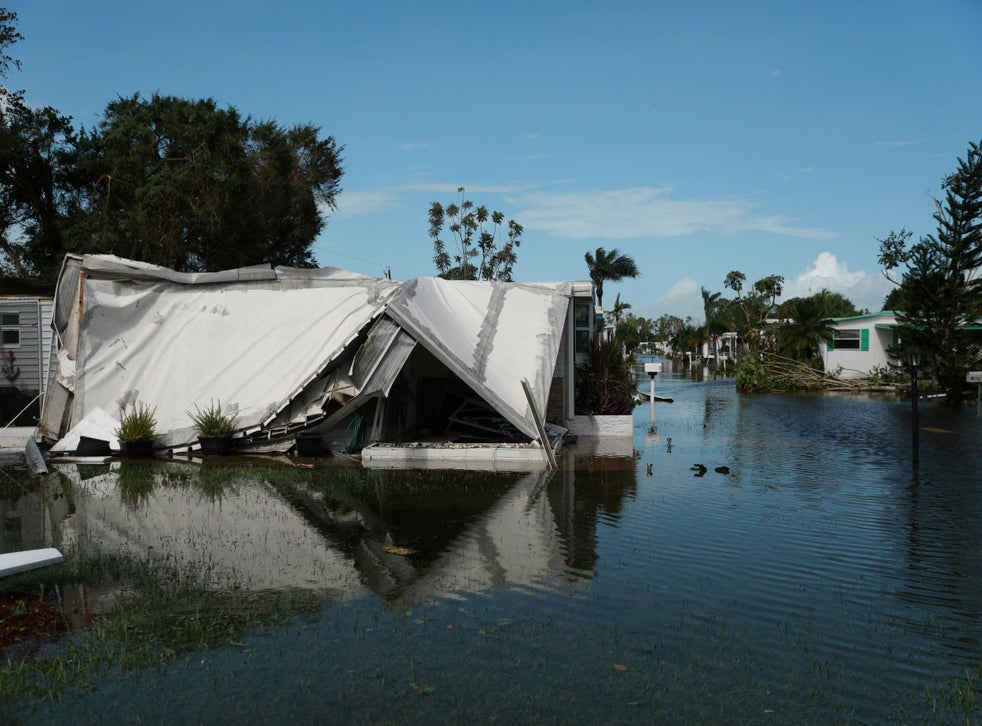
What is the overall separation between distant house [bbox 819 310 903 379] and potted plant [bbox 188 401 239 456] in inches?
1402

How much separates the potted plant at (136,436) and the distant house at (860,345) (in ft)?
120

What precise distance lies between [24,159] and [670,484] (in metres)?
35.5

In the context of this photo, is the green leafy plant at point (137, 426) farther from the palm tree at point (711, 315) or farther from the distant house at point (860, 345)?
the palm tree at point (711, 315)

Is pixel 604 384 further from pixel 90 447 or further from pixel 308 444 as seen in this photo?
pixel 90 447

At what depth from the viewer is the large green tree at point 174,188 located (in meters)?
33.7

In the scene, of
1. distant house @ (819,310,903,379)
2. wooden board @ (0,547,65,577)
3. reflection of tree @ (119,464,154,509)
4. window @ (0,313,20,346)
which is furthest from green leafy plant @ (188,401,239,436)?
distant house @ (819,310,903,379)

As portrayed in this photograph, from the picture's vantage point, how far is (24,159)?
3719cm

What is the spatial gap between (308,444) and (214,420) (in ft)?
5.94

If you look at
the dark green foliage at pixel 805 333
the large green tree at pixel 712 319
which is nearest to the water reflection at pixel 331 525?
the dark green foliage at pixel 805 333

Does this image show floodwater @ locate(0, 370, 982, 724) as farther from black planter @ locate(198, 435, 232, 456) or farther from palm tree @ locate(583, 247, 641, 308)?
palm tree @ locate(583, 247, 641, 308)

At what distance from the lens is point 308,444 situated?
607 inches

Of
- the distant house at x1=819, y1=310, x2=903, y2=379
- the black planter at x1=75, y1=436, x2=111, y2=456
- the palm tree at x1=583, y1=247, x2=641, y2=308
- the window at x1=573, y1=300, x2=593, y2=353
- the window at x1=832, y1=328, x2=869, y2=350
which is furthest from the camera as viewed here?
the palm tree at x1=583, y1=247, x2=641, y2=308

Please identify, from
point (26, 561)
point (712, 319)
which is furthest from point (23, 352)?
point (712, 319)

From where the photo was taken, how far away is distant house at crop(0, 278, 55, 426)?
1916 cm
